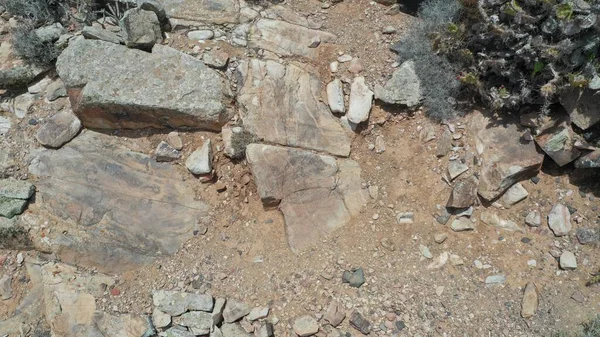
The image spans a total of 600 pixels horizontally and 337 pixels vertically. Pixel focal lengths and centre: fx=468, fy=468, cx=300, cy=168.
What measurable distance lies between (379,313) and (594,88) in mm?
2965

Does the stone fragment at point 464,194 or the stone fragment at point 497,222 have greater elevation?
the stone fragment at point 464,194

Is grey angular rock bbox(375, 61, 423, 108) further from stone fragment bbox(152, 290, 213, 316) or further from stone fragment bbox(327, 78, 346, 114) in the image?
stone fragment bbox(152, 290, 213, 316)

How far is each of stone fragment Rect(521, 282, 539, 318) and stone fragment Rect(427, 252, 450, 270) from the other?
2.52ft

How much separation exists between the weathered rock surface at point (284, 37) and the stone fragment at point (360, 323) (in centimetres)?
310

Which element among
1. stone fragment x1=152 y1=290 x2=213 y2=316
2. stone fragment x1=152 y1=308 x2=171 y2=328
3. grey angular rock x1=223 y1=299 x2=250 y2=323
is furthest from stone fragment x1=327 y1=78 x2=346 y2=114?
stone fragment x1=152 y1=308 x2=171 y2=328

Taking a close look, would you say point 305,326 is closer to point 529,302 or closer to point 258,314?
point 258,314

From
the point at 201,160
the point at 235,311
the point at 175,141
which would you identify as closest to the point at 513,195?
the point at 235,311

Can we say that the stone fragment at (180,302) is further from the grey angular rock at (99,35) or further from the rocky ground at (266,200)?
the grey angular rock at (99,35)

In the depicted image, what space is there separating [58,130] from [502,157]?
4.87m

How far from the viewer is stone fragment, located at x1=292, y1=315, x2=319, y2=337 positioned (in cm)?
439

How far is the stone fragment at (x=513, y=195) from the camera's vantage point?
4898 mm

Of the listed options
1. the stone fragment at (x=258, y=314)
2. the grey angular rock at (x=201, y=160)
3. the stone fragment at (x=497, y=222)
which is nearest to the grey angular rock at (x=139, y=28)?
the grey angular rock at (x=201, y=160)

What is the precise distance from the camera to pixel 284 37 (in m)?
5.85

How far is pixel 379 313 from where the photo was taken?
4445mm
